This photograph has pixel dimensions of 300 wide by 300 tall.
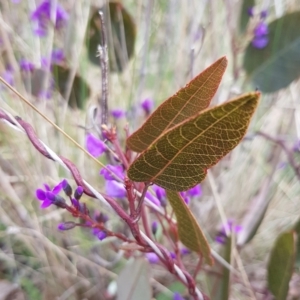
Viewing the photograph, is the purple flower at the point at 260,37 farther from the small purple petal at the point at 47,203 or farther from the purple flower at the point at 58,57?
the small purple petal at the point at 47,203

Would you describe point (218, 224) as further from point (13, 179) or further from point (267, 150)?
point (13, 179)

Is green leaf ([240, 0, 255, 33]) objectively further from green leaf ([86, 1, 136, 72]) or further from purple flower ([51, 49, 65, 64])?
purple flower ([51, 49, 65, 64])

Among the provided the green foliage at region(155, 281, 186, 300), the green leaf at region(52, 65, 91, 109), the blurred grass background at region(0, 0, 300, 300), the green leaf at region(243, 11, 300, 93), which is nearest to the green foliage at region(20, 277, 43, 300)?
the blurred grass background at region(0, 0, 300, 300)

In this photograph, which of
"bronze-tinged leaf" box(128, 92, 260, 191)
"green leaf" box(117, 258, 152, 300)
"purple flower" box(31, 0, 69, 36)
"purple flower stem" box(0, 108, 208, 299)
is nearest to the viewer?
"bronze-tinged leaf" box(128, 92, 260, 191)

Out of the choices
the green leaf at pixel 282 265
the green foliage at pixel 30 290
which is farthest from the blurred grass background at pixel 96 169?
the green leaf at pixel 282 265

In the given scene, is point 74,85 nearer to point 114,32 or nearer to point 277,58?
point 114,32

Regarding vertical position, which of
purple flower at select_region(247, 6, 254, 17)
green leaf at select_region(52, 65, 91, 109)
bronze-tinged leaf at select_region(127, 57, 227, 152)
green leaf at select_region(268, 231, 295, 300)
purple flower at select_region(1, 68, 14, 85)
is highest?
purple flower at select_region(247, 6, 254, 17)
